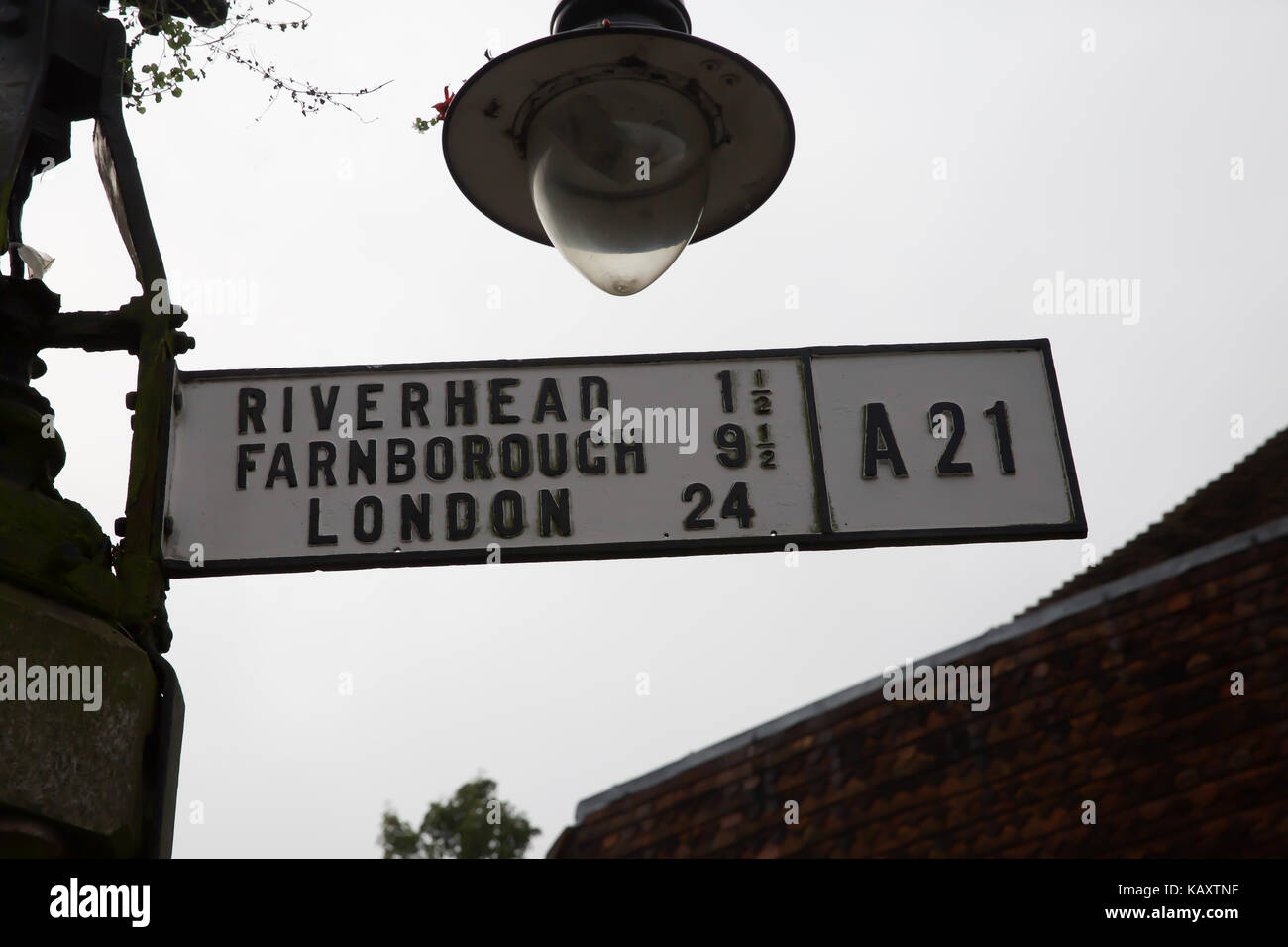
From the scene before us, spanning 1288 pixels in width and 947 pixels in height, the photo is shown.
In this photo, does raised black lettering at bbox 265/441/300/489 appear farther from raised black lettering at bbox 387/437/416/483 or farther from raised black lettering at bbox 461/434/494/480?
raised black lettering at bbox 461/434/494/480

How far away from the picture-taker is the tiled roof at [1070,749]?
6.16 m

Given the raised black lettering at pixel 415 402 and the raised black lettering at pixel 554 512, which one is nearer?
the raised black lettering at pixel 554 512

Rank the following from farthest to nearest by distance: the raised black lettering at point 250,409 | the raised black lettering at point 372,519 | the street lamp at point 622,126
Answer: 1. the street lamp at point 622,126
2. the raised black lettering at point 250,409
3. the raised black lettering at point 372,519

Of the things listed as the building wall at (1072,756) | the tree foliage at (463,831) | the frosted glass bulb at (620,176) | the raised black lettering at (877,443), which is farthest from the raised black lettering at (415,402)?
the tree foliage at (463,831)

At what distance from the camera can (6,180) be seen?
196 centimetres

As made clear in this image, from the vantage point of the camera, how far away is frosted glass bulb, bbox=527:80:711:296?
2461mm

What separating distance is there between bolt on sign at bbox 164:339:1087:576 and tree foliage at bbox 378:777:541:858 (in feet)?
61.3

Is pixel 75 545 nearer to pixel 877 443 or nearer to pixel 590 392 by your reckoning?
pixel 590 392

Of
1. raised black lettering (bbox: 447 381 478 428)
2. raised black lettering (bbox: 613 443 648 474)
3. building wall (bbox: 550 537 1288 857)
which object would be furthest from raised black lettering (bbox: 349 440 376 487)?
building wall (bbox: 550 537 1288 857)

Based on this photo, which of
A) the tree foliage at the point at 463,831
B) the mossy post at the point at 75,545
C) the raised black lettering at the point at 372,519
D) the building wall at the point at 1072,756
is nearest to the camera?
the mossy post at the point at 75,545

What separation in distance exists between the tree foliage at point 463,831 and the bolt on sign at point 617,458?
18.7 m

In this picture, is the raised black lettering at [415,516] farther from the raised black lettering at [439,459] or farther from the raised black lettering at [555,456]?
the raised black lettering at [555,456]

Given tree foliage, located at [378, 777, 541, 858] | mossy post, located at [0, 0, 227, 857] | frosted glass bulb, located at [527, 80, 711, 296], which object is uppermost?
tree foliage, located at [378, 777, 541, 858]

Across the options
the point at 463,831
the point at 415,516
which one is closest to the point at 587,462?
the point at 415,516
